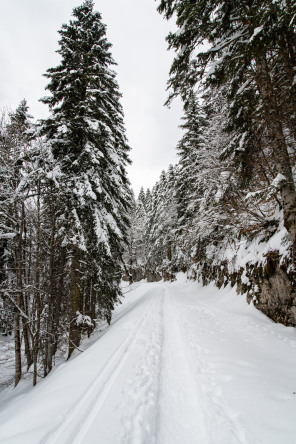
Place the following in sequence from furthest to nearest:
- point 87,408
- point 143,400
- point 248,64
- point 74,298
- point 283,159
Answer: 1. point 74,298
2. point 248,64
3. point 283,159
4. point 143,400
5. point 87,408

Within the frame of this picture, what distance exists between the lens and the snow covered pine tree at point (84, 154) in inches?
302

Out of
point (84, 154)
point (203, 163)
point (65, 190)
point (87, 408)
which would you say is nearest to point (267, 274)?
point (87, 408)

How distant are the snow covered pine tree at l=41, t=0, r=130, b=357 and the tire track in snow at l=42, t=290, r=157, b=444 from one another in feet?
12.6

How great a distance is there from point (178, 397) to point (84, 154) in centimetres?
795

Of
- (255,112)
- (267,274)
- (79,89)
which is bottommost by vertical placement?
(267,274)

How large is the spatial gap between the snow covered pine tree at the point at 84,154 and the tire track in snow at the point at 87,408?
3.84 m

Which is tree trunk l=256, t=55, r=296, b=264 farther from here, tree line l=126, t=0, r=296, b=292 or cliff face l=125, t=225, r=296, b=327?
cliff face l=125, t=225, r=296, b=327

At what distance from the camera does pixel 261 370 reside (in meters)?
3.44

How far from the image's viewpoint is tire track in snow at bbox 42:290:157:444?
7.46 ft

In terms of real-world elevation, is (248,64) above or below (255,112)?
above

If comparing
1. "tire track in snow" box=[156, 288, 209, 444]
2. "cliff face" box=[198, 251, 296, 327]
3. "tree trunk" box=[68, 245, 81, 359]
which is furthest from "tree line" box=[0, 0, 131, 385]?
"cliff face" box=[198, 251, 296, 327]

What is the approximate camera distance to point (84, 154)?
7.95 meters

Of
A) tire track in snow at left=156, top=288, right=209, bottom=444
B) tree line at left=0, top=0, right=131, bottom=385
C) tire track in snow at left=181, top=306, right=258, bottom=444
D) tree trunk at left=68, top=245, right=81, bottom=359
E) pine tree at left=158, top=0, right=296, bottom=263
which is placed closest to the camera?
tire track in snow at left=181, top=306, right=258, bottom=444

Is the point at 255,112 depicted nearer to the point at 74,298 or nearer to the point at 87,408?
the point at 87,408
